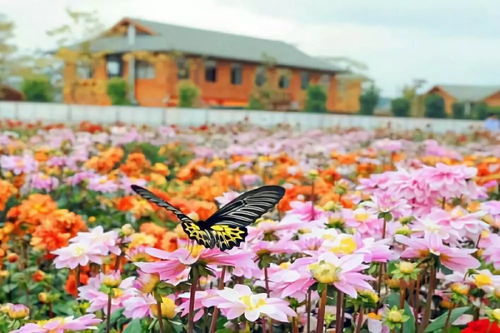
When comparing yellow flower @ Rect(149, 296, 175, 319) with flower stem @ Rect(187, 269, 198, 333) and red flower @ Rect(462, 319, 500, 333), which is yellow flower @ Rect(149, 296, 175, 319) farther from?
red flower @ Rect(462, 319, 500, 333)

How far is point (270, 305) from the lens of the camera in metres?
Result: 0.96

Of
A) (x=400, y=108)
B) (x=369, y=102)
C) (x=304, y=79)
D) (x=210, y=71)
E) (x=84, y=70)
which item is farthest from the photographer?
(x=304, y=79)

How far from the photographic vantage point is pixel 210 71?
27766mm

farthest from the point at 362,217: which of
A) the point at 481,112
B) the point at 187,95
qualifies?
the point at 481,112

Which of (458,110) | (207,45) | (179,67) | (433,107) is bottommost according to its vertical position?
(458,110)

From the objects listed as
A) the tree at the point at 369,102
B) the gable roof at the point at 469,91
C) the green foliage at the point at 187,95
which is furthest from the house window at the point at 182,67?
the gable roof at the point at 469,91

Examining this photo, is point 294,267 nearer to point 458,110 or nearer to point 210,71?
point 210,71

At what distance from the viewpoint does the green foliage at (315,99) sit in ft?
80.5

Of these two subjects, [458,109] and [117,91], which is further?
[458,109]

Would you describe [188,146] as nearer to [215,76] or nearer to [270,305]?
[270,305]

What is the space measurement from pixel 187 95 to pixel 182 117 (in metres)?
6.59

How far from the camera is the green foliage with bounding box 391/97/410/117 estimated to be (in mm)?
25797

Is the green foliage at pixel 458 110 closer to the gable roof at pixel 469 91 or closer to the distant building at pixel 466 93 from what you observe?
the distant building at pixel 466 93

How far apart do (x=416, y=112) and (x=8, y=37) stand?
16.5m
